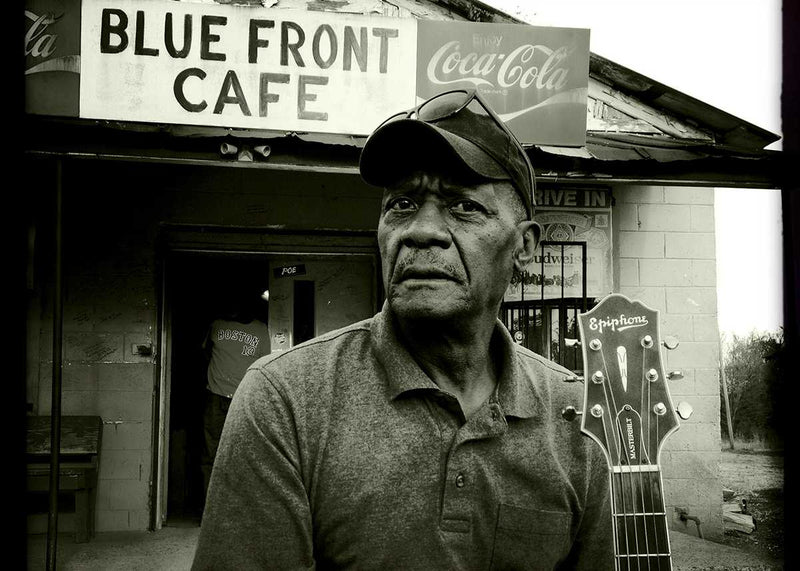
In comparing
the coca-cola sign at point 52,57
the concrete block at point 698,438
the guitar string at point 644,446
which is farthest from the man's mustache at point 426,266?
the concrete block at point 698,438

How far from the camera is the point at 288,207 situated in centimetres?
645

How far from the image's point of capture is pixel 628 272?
21.0 feet

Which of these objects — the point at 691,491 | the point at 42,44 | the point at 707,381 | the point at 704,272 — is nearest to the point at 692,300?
the point at 704,272

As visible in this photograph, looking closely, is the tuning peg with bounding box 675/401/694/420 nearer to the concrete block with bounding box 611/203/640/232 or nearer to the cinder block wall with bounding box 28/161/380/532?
the concrete block with bounding box 611/203/640/232

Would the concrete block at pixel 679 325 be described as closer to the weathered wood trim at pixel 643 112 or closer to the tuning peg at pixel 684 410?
the weathered wood trim at pixel 643 112

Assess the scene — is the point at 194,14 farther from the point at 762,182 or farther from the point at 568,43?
the point at 762,182

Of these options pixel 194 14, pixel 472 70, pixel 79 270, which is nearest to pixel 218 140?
pixel 194 14

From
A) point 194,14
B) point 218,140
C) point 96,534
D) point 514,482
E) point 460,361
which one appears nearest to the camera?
point 514,482

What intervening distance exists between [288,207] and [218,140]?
1.92 metres

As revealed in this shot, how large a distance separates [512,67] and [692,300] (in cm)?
278

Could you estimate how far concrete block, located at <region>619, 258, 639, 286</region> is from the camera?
6379 millimetres

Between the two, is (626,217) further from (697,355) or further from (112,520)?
(112,520)

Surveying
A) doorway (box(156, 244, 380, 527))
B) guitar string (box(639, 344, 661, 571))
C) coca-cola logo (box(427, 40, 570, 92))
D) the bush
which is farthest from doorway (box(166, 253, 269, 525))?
guitar string (box(639, 344, 661, 571))

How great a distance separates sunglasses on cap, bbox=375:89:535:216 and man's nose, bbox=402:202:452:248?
0.19 meters
